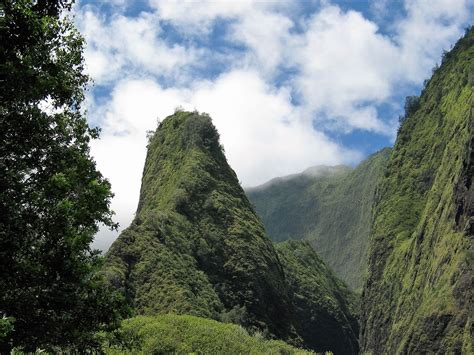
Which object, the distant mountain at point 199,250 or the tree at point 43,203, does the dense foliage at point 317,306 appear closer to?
the distant mountain at point 199,250

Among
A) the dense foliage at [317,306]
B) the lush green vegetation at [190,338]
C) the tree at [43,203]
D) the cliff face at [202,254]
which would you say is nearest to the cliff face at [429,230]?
the dense foliage at [317,306]

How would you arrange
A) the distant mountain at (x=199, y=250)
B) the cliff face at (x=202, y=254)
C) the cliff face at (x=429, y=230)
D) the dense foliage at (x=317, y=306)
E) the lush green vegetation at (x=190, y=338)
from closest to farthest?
the lush green vegetation at (x=190, y=338) → the cliff face at (x=202, y=254) → the distant mountain at (x=199, y=250) → the cliff face at (x=429, y=230) → the dense foliage at (x=317, y=306)

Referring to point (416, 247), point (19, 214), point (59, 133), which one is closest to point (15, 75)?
point (59, 133)

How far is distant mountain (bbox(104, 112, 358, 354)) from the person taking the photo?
69.9m

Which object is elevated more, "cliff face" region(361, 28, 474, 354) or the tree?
"cliff face" region(361, 28, 474, 354)

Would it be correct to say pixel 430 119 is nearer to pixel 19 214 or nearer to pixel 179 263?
pixel 179 263

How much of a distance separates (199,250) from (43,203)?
64.2 metres

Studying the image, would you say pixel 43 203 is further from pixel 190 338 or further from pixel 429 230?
pixel 429 230

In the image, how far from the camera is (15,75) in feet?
54.3

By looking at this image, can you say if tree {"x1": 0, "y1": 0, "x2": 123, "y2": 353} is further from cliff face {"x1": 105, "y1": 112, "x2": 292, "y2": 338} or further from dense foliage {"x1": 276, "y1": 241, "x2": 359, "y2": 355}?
dense foliage {"x1": 276, "y1": 241, "x2": 359, "y2": 355}

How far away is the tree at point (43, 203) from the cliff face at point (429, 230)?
2860 inches

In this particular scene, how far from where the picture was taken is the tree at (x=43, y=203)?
16688 millimetres

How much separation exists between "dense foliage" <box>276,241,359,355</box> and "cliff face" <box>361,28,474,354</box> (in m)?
6.54

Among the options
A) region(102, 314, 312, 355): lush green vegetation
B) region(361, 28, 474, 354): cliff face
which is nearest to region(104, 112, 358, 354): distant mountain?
region(102, 314, 312, 355): lush green vegetation
